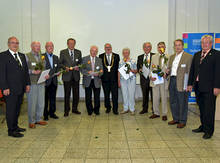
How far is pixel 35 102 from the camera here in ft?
14.3

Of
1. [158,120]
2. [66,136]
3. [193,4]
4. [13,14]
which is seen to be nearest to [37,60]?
[66,136]

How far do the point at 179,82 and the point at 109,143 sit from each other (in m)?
1.87

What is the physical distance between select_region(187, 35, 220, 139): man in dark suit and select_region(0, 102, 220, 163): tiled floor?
37cm

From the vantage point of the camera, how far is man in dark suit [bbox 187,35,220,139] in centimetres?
354

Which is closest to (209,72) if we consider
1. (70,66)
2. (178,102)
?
(178,102)

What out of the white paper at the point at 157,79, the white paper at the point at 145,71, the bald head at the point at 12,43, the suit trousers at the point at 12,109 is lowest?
the suit trousers at the point at 12,109

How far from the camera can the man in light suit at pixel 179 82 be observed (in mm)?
4219

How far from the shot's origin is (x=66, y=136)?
3.91 metres

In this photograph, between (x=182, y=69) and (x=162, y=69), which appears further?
(x=162, y=69)

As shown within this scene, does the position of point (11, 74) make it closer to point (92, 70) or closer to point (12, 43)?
point (12, 43)

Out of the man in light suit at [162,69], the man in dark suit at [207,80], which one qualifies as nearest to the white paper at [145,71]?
the man in light suit at [162,69]

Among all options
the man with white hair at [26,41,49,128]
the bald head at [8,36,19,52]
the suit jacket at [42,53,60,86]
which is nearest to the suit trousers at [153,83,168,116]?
the suit jacket at [42,53,60,86]

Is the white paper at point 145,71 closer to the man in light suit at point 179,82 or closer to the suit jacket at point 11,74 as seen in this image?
the man in light suit at point 179,82

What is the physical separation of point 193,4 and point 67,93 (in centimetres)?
536
